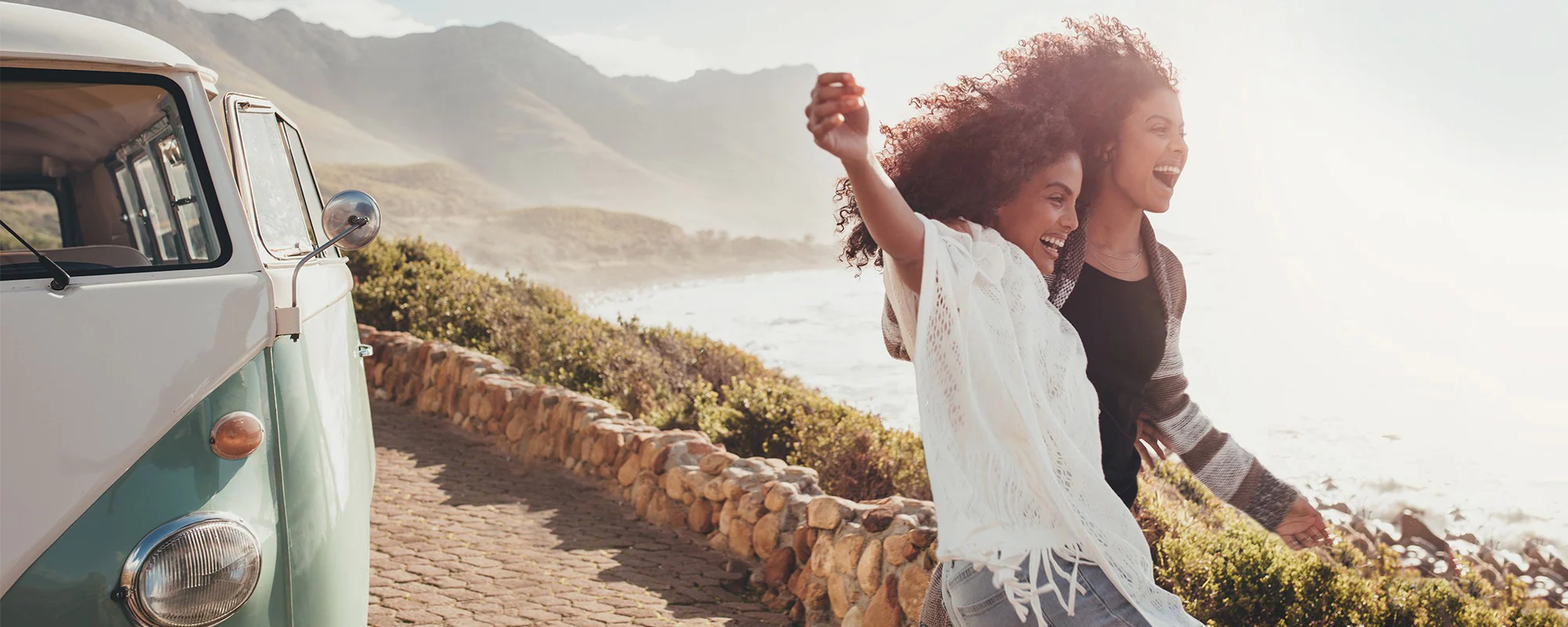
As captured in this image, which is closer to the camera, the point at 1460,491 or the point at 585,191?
the point at 1460,491

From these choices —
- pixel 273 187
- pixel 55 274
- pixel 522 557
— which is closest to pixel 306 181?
pixel 273 187

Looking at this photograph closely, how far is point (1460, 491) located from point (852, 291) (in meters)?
19.8

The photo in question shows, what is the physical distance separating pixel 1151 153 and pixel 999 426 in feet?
3.22

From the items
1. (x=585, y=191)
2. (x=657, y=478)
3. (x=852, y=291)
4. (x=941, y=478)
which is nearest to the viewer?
(x=941, y=478)

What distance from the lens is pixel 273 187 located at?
309cm

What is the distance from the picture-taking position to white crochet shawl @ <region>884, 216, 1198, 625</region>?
1.62 metres

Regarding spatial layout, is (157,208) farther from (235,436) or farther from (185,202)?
(235,436)

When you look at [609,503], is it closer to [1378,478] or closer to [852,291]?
[1378,478]

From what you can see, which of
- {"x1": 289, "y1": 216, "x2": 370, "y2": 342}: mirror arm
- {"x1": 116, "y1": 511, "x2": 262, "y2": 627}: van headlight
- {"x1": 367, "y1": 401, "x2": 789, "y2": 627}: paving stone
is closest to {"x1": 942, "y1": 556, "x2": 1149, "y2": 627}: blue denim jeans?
{"x1": 116, "y1": 511, "x2": 262, "y2": 627}: van headlight

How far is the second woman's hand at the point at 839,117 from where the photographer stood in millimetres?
1570

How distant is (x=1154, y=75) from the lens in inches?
93.9

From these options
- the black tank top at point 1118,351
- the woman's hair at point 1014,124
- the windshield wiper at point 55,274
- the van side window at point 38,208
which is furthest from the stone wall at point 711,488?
the van side window at point 38,208

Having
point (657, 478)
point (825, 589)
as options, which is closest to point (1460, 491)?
point (825, 589)

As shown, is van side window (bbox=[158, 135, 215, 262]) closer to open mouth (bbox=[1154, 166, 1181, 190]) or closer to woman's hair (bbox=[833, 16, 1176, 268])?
woman's hair (bbox=[833, 16, 1176, 268])
